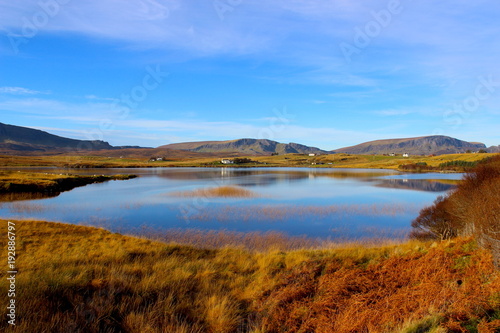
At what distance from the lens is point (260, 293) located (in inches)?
306

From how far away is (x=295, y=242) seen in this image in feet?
51.0

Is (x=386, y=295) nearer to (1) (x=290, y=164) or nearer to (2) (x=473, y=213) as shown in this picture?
(2) (x=473, y=213)

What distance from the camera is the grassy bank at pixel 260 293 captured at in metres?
5.65

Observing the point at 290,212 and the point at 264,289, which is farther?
the point at 290,212

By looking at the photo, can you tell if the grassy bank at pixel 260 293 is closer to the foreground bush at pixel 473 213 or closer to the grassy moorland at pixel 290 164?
the foreground bush at pixel 473 213

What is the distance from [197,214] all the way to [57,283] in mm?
16276

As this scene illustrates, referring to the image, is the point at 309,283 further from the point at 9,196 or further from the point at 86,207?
the point at 9,196

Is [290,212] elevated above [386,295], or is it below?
below

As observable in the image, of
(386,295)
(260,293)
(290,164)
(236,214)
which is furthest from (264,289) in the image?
(290,164)

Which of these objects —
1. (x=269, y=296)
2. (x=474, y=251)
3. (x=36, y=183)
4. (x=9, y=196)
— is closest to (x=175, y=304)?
(x=269, y=296)

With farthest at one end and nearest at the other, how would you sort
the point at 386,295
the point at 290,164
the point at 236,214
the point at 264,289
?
the point at 290,164 → the point at 236,214 → the point at 264,289 → the point at 386,295

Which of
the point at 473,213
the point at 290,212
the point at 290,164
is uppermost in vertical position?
the point at 290,164

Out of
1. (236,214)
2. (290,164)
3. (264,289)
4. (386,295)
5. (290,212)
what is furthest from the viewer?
(290,164)

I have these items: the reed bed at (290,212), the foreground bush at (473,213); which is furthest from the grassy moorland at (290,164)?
the foreground bush at (473,213)
